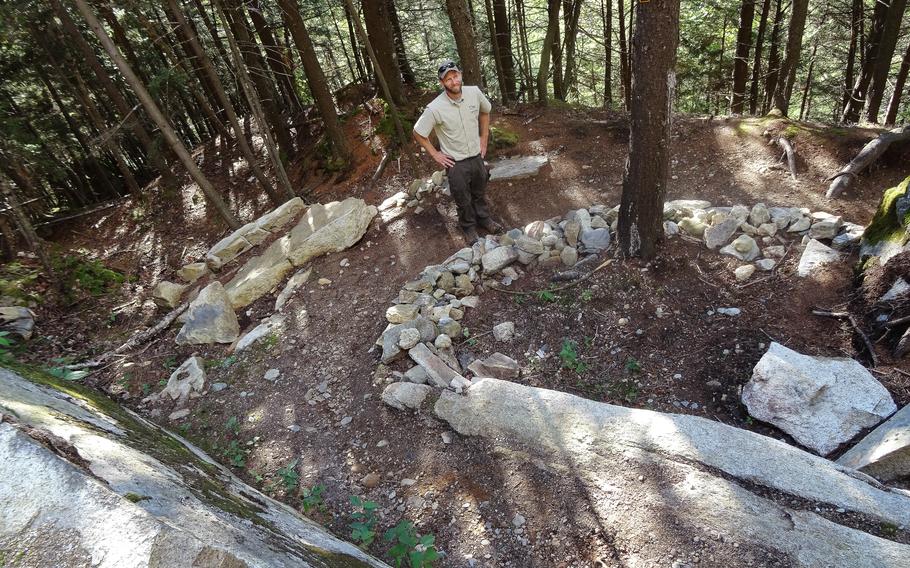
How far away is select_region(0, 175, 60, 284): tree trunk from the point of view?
658 centimetres

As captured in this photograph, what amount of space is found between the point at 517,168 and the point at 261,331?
15.0ft

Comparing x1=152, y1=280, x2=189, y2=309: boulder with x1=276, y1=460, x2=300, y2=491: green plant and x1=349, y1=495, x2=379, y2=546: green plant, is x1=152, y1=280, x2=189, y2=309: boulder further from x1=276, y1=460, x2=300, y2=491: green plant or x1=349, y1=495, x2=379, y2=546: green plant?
x1=349, y1=495, x2=379, y2=546: green plant

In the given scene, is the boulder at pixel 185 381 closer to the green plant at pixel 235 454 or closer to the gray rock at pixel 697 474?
the green plant at pixel 235 454

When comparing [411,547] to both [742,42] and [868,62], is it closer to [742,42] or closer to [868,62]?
[742,42]

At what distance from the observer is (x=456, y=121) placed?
5.17 metres

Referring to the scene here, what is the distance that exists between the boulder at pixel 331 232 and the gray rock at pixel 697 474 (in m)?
3.99

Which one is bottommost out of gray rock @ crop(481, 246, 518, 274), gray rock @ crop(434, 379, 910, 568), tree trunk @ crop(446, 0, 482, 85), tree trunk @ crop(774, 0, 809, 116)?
gray rock @ crop(434, 379, 910, 568)

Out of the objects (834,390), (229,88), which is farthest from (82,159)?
(834,390)

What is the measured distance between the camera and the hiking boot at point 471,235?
5.96 m

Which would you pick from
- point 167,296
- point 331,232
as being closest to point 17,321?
point 167,296

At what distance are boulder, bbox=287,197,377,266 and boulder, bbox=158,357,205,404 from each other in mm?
2049

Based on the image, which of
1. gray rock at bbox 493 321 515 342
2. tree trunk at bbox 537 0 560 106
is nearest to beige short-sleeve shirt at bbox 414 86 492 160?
gray rock at bbox 493 321 515 342

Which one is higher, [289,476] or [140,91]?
[140,91]

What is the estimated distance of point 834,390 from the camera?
3258 mm
